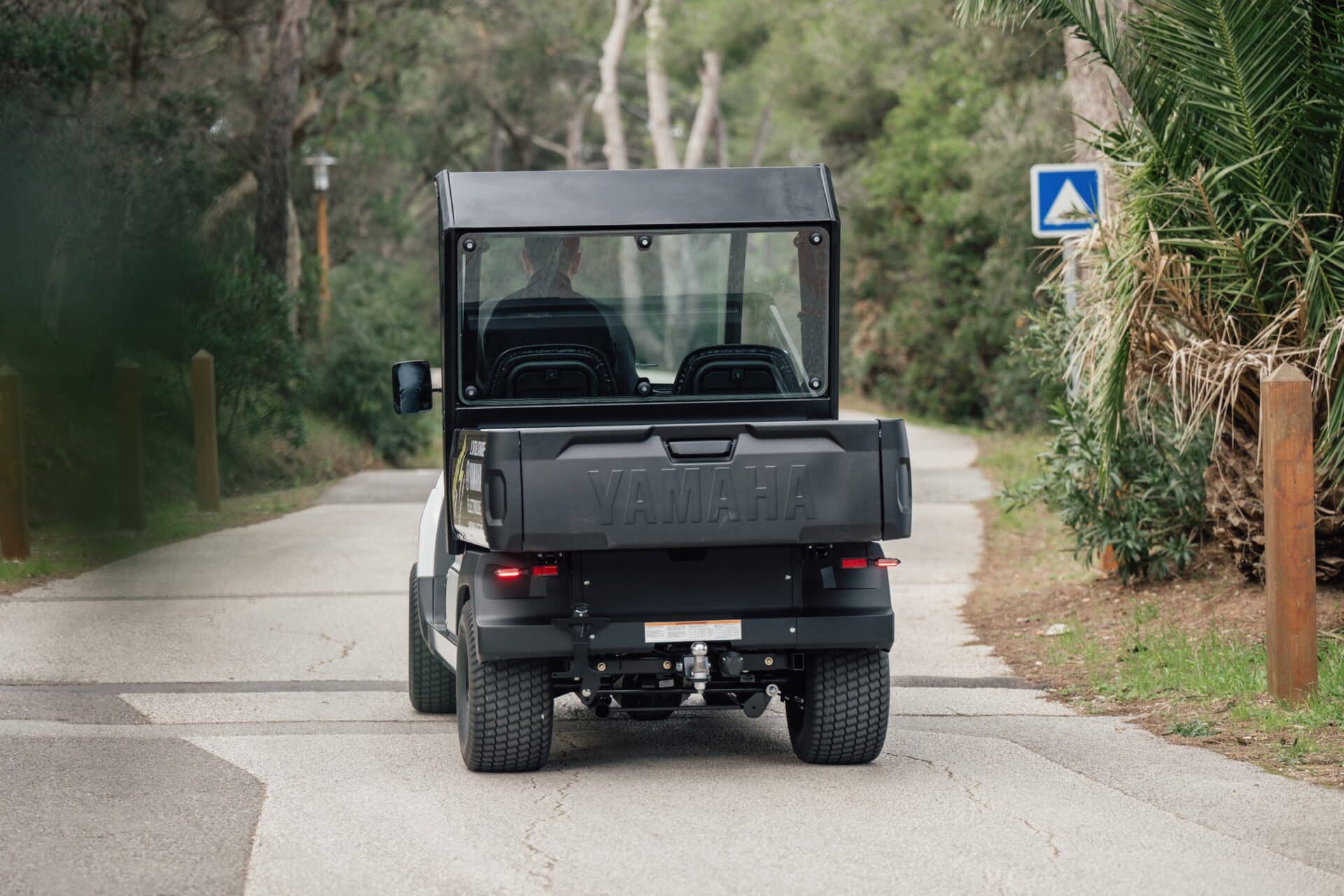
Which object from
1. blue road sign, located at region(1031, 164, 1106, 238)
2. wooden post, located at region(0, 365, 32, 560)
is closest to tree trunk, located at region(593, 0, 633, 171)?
blue road sign, located at region(1031, 164, 1106, 238)

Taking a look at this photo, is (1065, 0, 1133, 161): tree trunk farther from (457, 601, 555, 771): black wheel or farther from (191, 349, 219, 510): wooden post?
(191, 349, 219, 510): wooden post

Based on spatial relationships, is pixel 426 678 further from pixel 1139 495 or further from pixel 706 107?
pixel 706 107

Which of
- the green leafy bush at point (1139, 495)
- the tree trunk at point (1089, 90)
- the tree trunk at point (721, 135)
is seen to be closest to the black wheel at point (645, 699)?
the green leafy bush at point (1139, 495)

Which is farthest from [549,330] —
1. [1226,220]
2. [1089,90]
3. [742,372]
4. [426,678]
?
[1089,90]

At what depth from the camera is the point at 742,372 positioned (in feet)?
23.1

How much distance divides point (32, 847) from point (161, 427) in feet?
13.3

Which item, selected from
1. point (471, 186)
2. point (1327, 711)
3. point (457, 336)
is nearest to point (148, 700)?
point (457, 336)

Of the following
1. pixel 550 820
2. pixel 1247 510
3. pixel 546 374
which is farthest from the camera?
pixel 1247 510

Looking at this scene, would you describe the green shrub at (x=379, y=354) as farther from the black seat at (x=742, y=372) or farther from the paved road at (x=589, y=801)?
the black seat at (x=742, y=372)

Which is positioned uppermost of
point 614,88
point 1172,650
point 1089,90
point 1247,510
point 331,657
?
point 614,88

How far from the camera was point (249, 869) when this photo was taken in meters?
4.77

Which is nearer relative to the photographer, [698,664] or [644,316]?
[698,664]

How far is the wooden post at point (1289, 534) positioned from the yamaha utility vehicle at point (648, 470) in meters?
1.99

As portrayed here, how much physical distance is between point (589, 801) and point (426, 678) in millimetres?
2025
